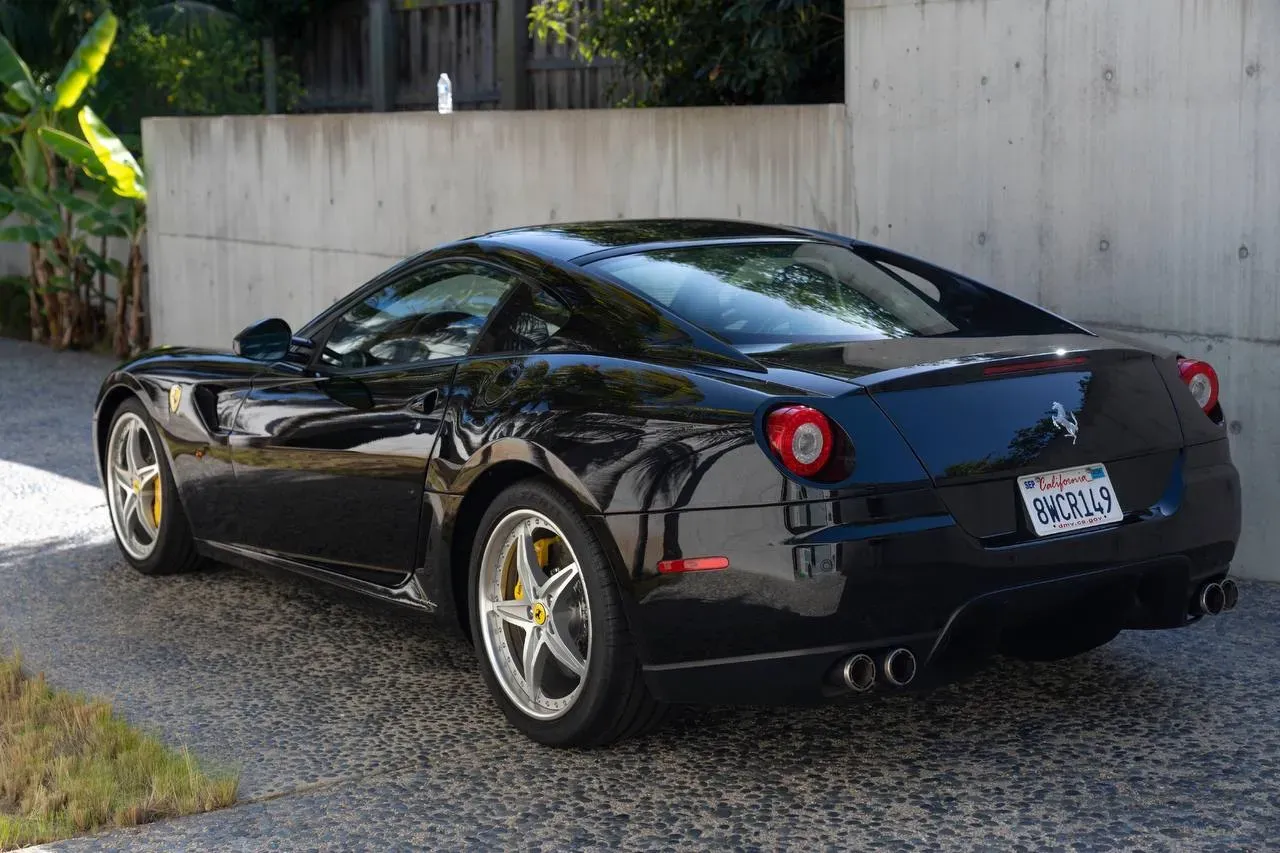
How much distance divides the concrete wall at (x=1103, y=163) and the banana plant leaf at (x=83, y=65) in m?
8.16

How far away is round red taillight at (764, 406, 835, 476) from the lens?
163 inches

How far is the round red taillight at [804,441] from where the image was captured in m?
4.14

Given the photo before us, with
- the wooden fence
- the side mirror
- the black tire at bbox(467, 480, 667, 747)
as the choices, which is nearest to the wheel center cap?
the black tire at bbox(467, 480, 667, 747)

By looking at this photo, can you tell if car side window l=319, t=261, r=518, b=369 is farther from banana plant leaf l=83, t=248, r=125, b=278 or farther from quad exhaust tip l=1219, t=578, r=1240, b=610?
banana plant leaf l=83, t=248, r=125, b=278

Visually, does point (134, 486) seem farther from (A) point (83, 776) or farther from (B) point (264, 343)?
(A) point (83, 776)

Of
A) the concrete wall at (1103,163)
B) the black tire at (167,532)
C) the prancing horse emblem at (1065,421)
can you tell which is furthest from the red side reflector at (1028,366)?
the black tire at (167,532)

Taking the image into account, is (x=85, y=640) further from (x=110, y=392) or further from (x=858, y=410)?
(x=858, y=410)

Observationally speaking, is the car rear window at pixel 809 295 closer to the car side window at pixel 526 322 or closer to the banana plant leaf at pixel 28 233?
the car side window at pixel 526 322

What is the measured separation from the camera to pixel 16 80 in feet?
46.5

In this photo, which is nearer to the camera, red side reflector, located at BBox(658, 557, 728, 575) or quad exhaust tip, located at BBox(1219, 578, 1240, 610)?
red side reflector, located at BBox(658, 557, 728, 575)

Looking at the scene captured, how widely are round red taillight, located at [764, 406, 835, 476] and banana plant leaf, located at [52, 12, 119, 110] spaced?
11495mm

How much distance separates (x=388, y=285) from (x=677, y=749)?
195cm

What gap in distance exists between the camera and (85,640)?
6129mm

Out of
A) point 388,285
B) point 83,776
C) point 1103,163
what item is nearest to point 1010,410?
point 388,285
